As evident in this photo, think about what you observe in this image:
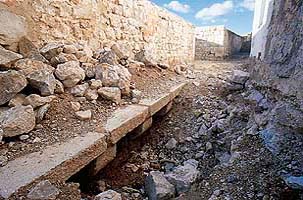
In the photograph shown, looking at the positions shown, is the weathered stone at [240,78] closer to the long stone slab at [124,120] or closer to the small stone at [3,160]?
the long stone slab at [124,120]

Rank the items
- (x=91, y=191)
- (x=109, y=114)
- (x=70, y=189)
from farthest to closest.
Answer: (x=109, y=114) → (x=91, y=191) → (x=70, y=189)

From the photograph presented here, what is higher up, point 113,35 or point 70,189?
point 113,35

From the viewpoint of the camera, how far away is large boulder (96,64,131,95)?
250 cm

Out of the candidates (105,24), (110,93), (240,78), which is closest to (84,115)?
(110,93)

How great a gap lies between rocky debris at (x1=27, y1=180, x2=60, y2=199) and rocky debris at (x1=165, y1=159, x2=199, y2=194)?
0.88 metres

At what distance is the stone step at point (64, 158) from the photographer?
4.18 feet

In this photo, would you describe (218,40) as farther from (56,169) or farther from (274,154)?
(56,169)

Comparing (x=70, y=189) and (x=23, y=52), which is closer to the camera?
(x=70, y=189)

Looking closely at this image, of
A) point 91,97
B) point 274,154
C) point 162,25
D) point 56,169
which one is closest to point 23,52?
point 91,97

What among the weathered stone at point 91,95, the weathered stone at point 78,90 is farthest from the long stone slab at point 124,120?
the weathered stone at point 78,90

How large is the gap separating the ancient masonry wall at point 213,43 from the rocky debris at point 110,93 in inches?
256

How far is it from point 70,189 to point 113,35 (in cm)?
259

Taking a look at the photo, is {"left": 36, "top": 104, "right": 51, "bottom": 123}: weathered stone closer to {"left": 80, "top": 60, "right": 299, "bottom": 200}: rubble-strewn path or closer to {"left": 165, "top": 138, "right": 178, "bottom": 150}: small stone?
{"left": 80, "top": 60, "right": 299, "bottom": 200}: rubble-strewn path

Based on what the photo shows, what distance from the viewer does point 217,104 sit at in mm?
3350
